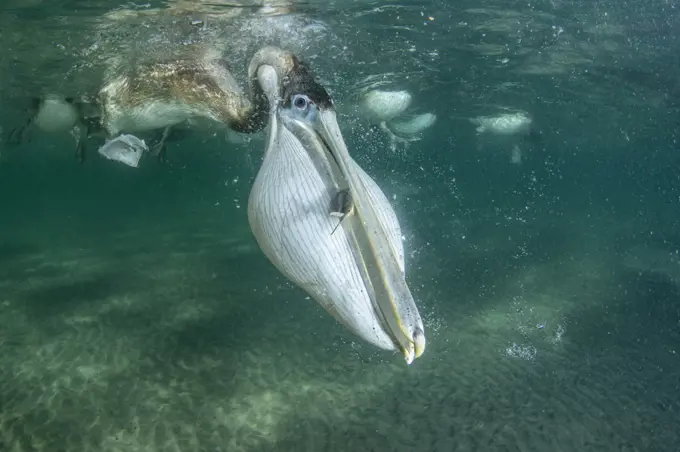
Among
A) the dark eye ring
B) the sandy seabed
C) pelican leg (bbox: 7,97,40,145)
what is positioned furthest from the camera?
pelican leg (bbox: 7,97,40,145)

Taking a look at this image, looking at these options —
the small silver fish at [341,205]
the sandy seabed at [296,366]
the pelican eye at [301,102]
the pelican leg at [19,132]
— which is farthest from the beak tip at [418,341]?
the pelican leg at [19,132]

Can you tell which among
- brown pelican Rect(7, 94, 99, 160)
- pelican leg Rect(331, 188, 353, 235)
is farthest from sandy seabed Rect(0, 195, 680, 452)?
pelican leg Rect(331, 188, 353, 235)

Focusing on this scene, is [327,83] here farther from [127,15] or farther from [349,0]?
[127,15]

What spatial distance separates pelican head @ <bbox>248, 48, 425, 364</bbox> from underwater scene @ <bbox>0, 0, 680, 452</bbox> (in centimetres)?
1

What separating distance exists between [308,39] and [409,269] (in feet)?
21.6

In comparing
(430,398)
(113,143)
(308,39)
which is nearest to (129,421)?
(113,143)

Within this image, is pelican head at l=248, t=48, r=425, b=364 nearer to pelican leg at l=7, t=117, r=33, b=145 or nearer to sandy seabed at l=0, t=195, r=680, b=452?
sandy seabed at l=0, t=195, r=680, b=452

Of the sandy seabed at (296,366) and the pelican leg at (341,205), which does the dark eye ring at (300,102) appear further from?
the sandy seabed at (296,366)

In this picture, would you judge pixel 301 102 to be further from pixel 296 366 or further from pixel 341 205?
pixel 296 366

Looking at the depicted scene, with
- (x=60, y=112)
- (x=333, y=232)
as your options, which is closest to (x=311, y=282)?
(x=333, y=232)

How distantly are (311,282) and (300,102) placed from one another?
3.87ft

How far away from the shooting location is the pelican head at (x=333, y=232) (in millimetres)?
2465

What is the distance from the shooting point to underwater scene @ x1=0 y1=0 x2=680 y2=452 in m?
2.93

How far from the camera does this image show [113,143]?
5.62 meters
